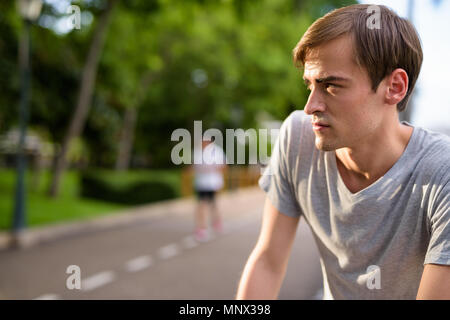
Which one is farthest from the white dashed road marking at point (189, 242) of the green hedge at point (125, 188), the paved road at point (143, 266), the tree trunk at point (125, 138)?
the tree trunk at point (125, 138)

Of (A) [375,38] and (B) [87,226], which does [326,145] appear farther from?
(B) [87,226]

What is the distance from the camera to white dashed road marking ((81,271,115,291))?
6.00 meters

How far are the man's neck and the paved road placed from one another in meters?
2.12

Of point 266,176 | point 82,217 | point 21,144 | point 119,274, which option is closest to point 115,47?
point 82,217

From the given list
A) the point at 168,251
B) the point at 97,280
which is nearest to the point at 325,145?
the point at 97,280

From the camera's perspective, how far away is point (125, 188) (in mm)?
17438

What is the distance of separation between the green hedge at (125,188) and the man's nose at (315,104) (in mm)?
16019

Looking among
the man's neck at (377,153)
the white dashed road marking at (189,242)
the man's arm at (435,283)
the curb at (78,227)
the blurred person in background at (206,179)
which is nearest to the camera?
the man's arm at (435,283)

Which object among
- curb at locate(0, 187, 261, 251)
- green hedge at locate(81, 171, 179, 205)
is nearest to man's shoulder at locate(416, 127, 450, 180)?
curb at locate(0, 187, 261, 251)

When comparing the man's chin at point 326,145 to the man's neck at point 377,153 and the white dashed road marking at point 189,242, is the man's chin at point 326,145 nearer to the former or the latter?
the man's neck at point 377,153

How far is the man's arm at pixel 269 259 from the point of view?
1.55 metres

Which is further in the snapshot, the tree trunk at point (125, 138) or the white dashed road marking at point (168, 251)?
the tree trunk at point (125, 138)

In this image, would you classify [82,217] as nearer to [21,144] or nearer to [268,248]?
[21,144]
